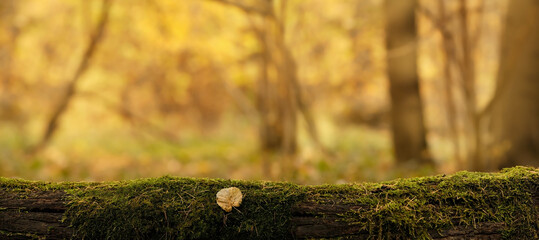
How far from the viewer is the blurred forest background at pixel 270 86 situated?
19.6ft

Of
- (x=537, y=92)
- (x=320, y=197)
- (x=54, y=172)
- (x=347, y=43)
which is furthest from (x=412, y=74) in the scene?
(x=54, y=172)

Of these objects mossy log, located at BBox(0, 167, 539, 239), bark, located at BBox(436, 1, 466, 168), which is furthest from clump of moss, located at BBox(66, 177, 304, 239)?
bark, located at BBox(436, 1, 466, 168)

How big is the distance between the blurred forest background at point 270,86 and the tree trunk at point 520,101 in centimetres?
2

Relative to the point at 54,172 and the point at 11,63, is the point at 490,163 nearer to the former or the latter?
the point at 54,172

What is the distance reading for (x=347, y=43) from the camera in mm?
11352

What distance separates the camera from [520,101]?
6012mm

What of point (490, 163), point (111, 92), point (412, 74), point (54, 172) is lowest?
point (490, 163)

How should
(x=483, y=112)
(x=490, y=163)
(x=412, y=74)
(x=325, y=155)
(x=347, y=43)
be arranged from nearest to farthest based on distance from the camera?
(x=483, y=112) → (x=490, y=163) → (x=412, y=74) → (x=325, y=155) → (x=347, y=43)

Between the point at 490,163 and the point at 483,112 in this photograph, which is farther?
the point at 490,163

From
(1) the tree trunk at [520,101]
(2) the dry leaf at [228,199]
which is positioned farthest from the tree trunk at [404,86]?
(2) the dry leaf at [228,199]

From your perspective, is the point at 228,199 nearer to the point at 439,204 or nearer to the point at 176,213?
the point at 176,213

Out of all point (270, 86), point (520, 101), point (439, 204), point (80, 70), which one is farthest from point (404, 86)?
point (80, 70)

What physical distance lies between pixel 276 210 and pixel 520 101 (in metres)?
5.19

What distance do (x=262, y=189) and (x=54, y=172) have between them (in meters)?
7.53
